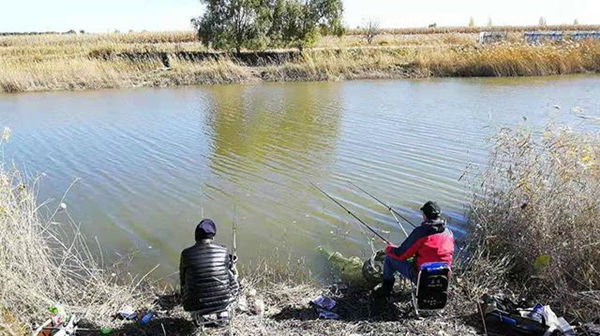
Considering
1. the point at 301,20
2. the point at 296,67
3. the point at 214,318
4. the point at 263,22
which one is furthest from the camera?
the point at 301,20

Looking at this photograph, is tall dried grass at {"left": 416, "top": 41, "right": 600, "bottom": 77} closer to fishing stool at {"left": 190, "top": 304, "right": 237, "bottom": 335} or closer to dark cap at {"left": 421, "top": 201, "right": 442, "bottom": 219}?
dark cap at {"left": 421, "top": 201, "right": 442, "bottom": 219}

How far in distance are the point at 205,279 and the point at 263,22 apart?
27.4m

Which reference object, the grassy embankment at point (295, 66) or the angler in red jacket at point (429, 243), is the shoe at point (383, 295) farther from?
the grassy embankment at point (295, 66)

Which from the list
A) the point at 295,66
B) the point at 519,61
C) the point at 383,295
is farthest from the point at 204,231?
the point at 519,61

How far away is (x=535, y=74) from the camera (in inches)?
936

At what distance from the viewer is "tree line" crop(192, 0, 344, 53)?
29.6 meters

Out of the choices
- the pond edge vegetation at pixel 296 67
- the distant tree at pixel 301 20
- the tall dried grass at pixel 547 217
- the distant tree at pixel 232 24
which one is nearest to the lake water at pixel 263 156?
the tall dried grass at pixel 547 217

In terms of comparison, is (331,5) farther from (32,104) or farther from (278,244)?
(278,244)

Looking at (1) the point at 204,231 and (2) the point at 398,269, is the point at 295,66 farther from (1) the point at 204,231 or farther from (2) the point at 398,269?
(1) the point at 204,231

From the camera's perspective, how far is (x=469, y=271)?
5184 mm

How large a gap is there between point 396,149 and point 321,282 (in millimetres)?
5896

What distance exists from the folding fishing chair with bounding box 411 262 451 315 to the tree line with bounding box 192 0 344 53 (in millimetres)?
26778

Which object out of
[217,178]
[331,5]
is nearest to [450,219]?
[217,178]

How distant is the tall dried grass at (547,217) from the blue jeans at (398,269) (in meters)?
0.97
